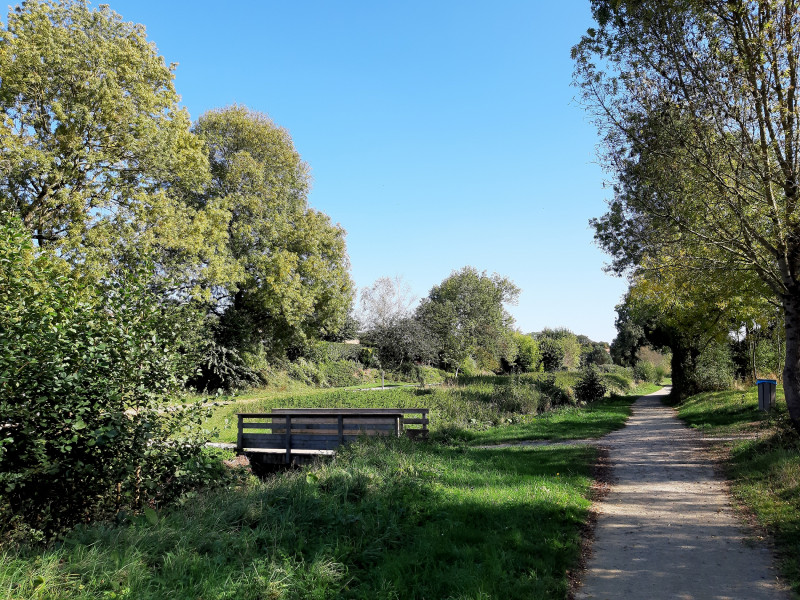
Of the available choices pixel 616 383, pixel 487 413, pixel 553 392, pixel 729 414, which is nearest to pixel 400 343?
pixel 553 392

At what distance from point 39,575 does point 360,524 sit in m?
3.05

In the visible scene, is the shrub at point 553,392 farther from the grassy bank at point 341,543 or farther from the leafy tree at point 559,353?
the leafy tree at point 559,353

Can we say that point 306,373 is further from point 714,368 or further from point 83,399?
point 83,399

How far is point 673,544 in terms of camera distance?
226 inches

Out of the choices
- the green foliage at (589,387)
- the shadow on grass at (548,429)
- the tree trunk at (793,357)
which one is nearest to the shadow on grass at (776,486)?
the tree trunk at (793,357)

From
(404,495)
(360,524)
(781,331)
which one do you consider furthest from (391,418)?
(781,331)

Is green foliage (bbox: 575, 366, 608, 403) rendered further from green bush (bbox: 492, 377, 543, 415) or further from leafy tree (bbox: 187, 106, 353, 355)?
leafy tree (bbox: 187, 106, 353, 355)

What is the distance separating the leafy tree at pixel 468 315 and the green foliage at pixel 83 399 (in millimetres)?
35191

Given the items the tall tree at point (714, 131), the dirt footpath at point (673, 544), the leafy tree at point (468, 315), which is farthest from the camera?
the leafy tree at point (468, 315)

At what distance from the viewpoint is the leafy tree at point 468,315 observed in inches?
1766

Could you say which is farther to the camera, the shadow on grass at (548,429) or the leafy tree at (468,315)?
the leafy tree at (468,315)

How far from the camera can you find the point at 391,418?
12664 mm

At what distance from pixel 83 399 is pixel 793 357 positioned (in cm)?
1228

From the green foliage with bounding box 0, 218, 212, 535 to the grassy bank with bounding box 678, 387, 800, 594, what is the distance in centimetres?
721
